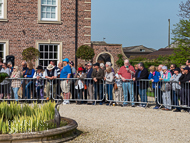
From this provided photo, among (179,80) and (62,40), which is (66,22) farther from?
(179,80)

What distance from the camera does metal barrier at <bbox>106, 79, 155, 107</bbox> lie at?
469 inches

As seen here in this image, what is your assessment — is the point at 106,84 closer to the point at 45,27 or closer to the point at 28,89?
the point at 28,89

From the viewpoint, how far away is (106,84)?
12484 mm

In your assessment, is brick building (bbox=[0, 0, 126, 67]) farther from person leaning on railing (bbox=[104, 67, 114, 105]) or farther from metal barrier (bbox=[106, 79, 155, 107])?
metal barrier (bbox=[106, 79, 155, 107])

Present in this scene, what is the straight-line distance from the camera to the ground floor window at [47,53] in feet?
68.0

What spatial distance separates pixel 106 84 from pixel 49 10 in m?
10.3

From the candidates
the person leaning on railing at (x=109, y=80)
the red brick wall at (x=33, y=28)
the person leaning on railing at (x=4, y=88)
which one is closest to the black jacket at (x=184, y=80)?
the person leaning on railing at (x=109, y=80)

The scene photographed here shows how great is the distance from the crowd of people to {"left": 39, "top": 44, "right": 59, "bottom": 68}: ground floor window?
6992 millimetres

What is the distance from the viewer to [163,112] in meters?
10.6

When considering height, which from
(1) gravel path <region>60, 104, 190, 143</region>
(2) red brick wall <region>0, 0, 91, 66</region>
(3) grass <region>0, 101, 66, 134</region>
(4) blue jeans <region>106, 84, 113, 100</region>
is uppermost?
(2) red brick wall <region>0, 0, 91, 66</region>

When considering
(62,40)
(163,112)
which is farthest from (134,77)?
(62,40)

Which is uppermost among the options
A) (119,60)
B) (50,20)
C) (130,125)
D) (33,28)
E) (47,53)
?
(50,20)

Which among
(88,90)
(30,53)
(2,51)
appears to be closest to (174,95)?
(88,90)

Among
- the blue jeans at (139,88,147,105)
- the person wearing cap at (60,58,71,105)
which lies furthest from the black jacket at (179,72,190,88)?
the person wearing cap at (60,58,71,105)
